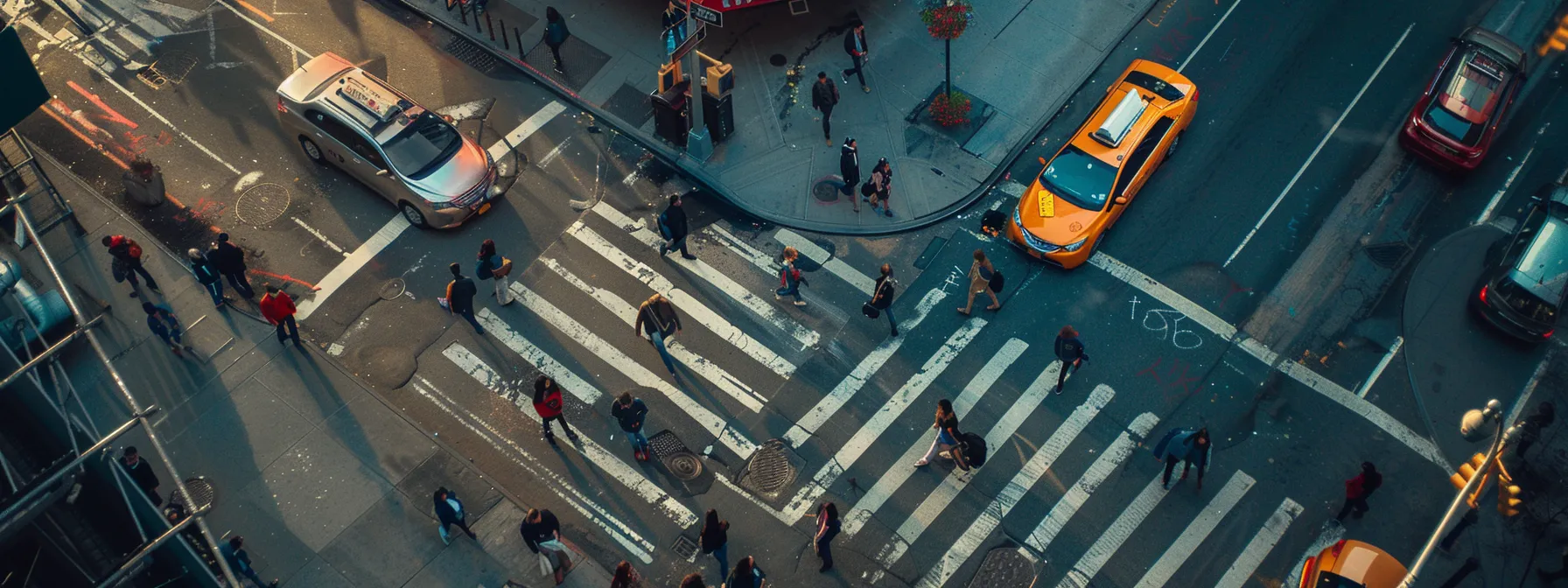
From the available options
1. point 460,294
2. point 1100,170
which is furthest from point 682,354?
point 1100,170

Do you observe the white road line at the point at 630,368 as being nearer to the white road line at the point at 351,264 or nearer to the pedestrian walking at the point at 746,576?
the white road line at the point at 351,264

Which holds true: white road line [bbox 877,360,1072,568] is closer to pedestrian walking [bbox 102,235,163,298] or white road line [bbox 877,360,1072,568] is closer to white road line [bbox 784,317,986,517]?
white road line [bbox 784,317,986,517]

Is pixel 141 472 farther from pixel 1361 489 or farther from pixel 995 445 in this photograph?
pixel 1361 489

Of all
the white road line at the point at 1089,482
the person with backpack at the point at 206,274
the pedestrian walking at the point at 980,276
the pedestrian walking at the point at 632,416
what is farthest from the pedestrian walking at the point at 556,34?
the white road line at the point at 1089,482

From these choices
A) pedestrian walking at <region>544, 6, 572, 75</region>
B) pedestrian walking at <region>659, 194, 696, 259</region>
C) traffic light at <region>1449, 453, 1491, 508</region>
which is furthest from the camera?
pedestrian walking at <region>544, 6, 572, 75</region>

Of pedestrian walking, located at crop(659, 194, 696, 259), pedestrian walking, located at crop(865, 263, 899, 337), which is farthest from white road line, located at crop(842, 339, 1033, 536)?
pedestrian walking, located at crop(659, 194, 696, 259)
